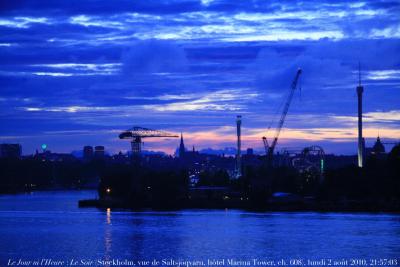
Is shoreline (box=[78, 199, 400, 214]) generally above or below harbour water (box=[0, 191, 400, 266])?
above

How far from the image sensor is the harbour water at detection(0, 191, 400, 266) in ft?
136

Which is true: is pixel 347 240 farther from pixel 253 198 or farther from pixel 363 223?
pixel 253 198

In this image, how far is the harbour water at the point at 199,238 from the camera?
41531 millimetres

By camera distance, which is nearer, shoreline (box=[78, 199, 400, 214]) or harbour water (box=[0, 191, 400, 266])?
harbour water (box=[0, 191, 400, 266])

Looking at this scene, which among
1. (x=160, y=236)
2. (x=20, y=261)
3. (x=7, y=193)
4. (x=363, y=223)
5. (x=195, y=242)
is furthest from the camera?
(x=7, y=193)

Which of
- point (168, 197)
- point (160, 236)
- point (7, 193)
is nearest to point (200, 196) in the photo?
point (168, 197)

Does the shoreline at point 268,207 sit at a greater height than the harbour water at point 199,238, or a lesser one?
greater

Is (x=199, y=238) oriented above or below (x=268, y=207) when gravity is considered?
below

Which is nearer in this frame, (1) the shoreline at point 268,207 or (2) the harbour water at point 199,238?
(2) the harbour water at point 199,238

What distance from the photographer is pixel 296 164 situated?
174875 millimetres

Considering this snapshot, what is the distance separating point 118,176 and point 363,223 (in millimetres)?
43702

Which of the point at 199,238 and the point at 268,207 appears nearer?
Answer: the point at 199,238

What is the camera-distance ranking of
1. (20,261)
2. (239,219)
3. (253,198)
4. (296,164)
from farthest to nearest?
(296,164)
(253,198)
(239,219)
(20,261)

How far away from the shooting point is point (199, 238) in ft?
165
